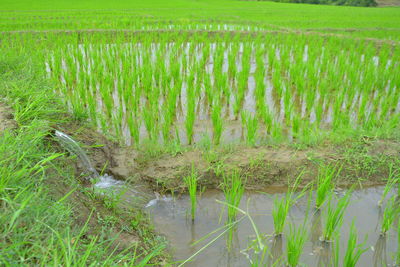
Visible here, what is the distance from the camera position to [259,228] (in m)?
2.10

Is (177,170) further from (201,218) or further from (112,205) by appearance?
(112,205)

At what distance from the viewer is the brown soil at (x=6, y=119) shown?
2.00m

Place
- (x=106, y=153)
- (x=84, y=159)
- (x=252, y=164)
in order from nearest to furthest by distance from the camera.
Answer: (x=84, y=159) < (x=252, y=164) < (x=106, y=153)

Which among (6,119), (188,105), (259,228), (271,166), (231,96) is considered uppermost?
(6,119)

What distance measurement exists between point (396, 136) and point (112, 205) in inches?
97.7

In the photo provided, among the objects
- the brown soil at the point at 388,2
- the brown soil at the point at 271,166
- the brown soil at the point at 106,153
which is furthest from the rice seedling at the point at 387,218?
the brown soil at the point at 388,2

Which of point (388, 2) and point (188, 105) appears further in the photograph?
point (388, 2)

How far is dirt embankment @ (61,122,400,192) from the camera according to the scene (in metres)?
2.55

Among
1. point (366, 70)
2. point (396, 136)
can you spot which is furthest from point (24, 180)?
point (366, 70)

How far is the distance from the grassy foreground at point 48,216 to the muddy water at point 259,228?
0.59 ft

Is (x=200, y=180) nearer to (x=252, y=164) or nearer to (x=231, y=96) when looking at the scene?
(x=252, y=164)

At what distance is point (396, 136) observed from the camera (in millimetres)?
2908

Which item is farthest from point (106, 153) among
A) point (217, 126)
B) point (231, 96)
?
point (231, 96)

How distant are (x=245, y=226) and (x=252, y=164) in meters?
0.60
